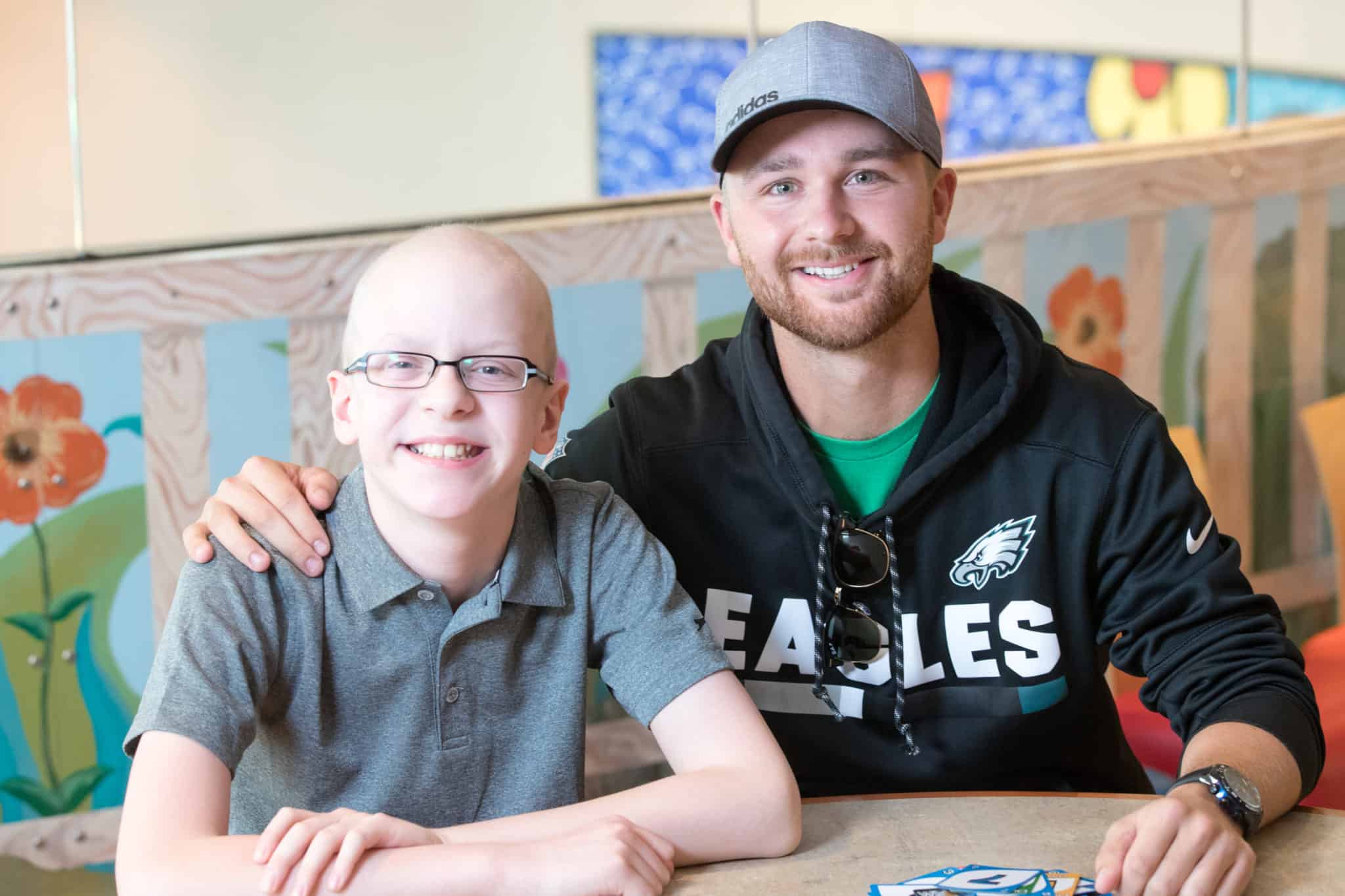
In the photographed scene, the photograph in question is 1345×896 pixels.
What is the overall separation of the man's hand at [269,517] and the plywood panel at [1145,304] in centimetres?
226

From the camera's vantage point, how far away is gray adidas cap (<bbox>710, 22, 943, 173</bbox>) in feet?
5.57

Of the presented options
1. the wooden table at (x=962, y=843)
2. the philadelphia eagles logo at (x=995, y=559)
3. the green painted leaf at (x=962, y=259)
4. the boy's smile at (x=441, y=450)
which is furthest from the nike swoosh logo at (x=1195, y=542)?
the green painted leaf at (x=962, y=259)

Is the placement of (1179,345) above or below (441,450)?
above

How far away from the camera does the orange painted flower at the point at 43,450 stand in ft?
7.76

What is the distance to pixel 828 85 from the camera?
1696 mm

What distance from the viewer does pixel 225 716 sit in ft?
4.27

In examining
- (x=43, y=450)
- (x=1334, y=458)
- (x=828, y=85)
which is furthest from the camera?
(x=1334, y=458)

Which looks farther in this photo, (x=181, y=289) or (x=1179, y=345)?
(x=1179, y=345)

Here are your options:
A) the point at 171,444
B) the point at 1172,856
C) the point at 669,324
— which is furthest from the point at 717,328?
the point at 1172,856

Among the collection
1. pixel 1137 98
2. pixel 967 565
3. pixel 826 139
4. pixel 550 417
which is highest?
pixel 1137 98

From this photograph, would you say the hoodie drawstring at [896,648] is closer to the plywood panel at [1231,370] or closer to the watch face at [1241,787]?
the watch face at [1241,787]

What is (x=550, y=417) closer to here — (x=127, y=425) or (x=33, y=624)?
(x=127, y=425)

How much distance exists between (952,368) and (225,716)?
3.34ft

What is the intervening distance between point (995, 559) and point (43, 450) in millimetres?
1608
